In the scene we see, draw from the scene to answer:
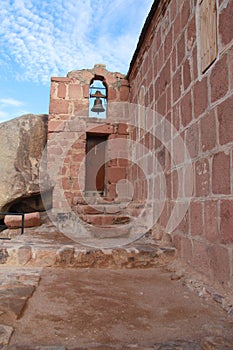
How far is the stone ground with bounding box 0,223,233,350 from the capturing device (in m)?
1.36

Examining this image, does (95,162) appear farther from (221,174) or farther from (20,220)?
(221,174)

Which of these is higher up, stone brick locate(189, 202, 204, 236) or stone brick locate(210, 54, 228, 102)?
stone brick locate(210, 54, 228, 102)

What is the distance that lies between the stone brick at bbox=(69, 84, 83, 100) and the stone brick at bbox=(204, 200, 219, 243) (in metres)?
4.85

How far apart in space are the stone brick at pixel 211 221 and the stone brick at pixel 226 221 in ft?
0.26

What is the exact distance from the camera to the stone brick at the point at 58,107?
20.7ft

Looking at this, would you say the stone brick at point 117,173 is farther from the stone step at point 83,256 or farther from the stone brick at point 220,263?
the stone brick at point 220,263

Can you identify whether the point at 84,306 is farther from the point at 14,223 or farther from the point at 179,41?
the point at 14,223

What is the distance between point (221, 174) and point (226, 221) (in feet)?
1.10

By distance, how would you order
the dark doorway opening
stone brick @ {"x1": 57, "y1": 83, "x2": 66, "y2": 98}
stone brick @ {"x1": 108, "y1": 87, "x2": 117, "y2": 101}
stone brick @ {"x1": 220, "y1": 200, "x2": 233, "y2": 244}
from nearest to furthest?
stone brick @ {"x1": 220, "y1": 200, "x2": 233, "y2": 244} → stone brick @ {"x1": 57, "y1": 83, "x2": 66, "y2": 98} → stone brick @ {"x1": 108, "y1": 87, "x2": 117, "y2": 101} → the dark doorway opening

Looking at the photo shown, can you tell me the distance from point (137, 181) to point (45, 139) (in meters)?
2.76

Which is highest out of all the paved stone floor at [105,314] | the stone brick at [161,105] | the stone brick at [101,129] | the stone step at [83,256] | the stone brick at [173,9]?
the stone brick at [173,9]

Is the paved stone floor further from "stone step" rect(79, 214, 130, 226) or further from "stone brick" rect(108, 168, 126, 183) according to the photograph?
"stone brick" rect(108, 168, 126, 183)

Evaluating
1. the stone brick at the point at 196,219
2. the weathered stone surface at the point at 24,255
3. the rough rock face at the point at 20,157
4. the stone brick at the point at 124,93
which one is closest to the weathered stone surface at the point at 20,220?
the rough rock face at the point at 20,157

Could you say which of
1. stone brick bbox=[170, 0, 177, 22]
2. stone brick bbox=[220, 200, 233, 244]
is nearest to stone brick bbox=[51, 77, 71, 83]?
stone brick bbox=[170, 0, 177, 22]
